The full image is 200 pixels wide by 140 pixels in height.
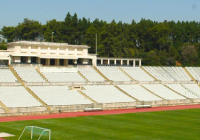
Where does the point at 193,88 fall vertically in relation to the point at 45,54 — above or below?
below

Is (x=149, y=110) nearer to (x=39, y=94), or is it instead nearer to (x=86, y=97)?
(x=86, y=97)

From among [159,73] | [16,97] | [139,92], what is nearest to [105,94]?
[139,92]

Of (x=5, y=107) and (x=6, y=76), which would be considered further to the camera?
(x=6, y=76)

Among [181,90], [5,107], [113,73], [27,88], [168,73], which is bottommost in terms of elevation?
[5,107]

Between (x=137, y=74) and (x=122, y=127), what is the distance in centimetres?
3654

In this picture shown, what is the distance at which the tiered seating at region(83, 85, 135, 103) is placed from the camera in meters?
56.6

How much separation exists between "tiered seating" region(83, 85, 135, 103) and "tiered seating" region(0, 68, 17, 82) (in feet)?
38.7

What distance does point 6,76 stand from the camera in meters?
57.9

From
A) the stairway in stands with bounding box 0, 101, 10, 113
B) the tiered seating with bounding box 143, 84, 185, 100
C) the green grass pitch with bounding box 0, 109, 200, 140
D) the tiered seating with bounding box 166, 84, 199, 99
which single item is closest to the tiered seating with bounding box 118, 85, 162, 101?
the tiered seating with bounding box 143, 84, 185, 100

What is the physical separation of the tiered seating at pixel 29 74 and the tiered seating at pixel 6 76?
1.50 metres

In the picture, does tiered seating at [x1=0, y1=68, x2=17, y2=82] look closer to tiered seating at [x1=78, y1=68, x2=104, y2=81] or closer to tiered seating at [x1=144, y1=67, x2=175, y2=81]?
tiered seating at [x1=78, y1=68, x2=104, y2=81]

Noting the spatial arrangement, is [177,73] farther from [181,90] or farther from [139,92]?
[139,92]

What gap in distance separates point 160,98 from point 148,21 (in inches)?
3072

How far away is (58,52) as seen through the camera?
6969cm
